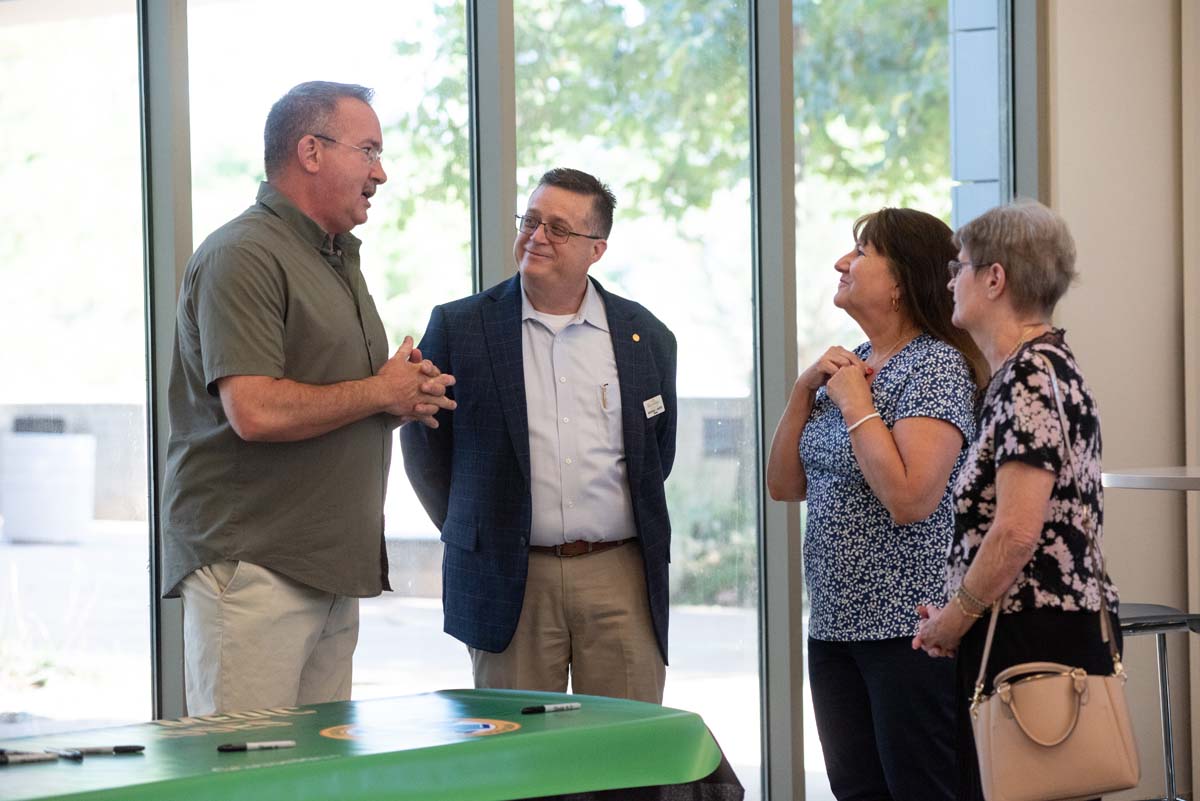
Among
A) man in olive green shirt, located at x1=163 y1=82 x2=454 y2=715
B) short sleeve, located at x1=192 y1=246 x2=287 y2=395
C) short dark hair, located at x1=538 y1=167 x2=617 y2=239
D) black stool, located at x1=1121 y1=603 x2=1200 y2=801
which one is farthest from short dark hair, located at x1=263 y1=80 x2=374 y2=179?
black stool, located at x1=1121 y1=603 x2=1200 y2=801

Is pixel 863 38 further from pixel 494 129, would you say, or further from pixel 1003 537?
pixel 1003 537

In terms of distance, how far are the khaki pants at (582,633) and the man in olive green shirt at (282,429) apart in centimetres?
39

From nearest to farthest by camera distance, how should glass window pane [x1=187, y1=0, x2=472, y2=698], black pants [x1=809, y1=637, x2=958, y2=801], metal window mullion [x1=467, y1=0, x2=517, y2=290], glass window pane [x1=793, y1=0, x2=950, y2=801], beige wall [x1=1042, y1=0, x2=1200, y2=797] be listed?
black pants [x1=809, y1=637, x2=958, y2=801] → glass window pane [x1=187, y1=0, x2=472, y2=698] → metal window mullion [x1=467, y1=0, x2=517, y2=290] → glass window pane [x1=793, y1=0, x2=950, y2=801] → beige wall [x1=1042, y1=0, x2=1200, y2=797]

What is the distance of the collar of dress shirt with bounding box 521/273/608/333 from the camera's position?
10.7ft

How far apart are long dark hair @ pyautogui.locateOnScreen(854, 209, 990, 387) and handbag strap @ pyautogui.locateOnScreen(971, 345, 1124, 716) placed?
0.50 meters

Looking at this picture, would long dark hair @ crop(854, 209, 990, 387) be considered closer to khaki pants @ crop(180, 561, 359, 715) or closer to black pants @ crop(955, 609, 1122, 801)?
black pants @ crop(955, 609, 1122, 801)

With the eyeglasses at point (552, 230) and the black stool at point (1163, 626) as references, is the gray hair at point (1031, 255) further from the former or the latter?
the black stool at point (1163, 626)

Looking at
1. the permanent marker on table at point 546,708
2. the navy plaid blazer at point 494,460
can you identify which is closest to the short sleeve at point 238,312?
the navy plaid blazer at point 494,460

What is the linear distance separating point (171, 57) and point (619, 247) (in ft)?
4.86

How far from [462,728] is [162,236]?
168 centimetres

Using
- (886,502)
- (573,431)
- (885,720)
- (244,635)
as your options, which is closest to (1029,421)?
(886,502)

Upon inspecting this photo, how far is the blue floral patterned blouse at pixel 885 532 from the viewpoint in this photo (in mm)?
2920

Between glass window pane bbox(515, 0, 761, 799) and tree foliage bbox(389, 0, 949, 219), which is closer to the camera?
tree foliage bbox(389, 0, 949, 219)

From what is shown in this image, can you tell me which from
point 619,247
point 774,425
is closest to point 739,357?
point 774,425
